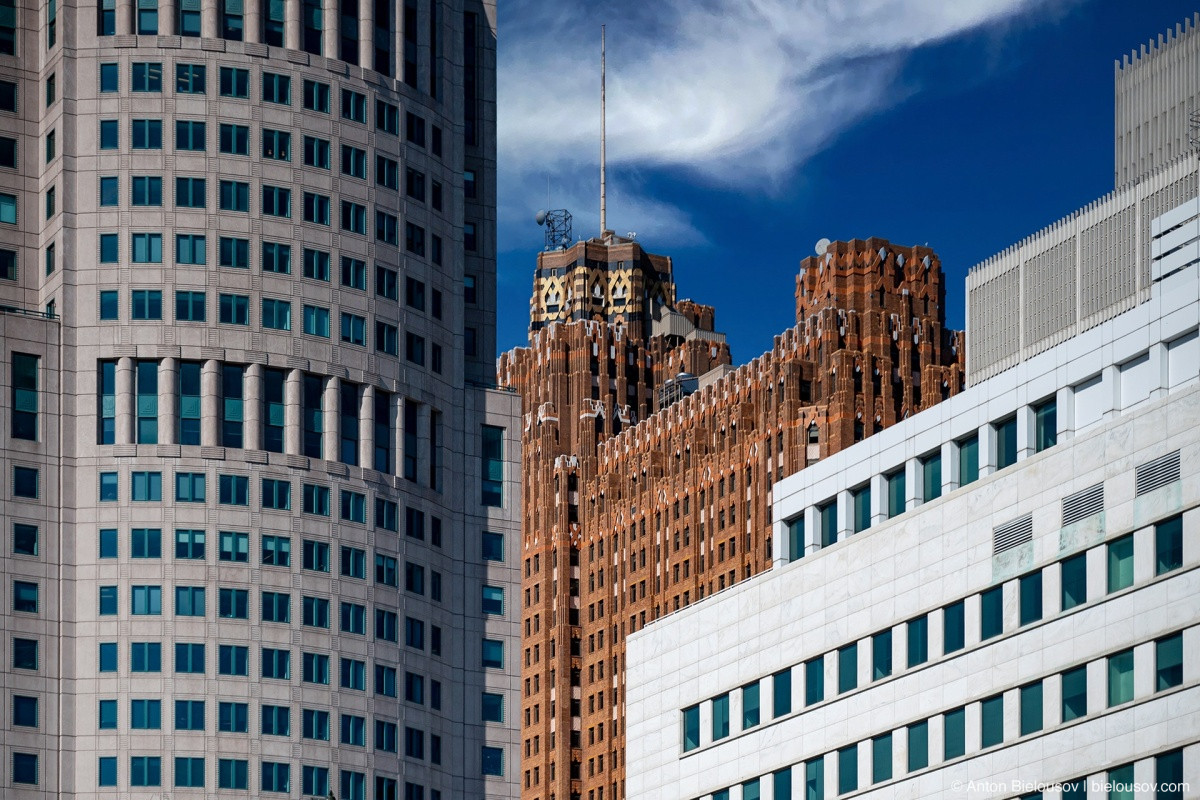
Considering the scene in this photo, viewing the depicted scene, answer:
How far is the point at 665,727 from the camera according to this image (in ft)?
413

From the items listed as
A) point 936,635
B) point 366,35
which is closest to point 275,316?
point 366,35

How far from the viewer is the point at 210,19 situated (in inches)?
7283

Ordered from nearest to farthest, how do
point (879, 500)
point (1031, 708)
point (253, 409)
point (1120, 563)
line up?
1. point (1120, 563)
2. point (1031, 708)
3. point (879, 500)
4. point (253, 409)

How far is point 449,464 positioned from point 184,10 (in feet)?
122

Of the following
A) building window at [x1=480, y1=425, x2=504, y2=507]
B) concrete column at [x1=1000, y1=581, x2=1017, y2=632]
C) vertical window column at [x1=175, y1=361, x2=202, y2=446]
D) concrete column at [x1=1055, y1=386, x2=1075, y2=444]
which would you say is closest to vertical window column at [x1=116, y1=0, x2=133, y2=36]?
vertical window column at [x1=175, y1=361, x2=202, y2=446]

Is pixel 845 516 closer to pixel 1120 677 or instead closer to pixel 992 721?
pixel 992 721

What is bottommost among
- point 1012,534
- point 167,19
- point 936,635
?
point 936,635

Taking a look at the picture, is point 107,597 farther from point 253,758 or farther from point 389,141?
point 389,141

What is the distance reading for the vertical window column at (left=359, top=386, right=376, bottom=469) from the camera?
183 meters

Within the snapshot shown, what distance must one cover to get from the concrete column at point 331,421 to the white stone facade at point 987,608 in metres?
60.5

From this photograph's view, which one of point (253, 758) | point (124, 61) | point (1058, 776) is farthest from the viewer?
point (124, 61)

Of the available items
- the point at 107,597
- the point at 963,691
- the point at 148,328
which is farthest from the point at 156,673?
the point at 963,691

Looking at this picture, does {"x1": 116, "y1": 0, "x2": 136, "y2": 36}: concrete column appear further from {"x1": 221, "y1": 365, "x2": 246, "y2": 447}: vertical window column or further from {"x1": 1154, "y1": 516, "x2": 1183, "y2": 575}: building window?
{"x1": 1154, "y1": 516, "x2": 1183, "y2": 575}: building window

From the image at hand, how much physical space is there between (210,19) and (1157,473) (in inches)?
4146
